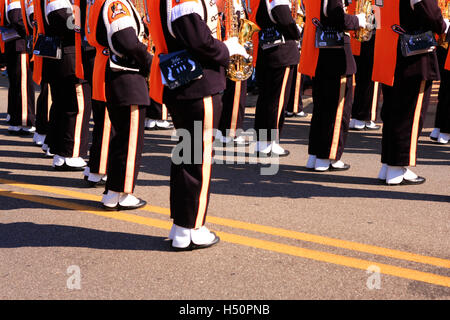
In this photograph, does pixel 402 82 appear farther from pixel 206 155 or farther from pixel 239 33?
pixel 206 155

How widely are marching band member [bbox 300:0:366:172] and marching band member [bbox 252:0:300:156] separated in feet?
1.19

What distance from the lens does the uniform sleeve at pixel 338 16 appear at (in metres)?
5.58

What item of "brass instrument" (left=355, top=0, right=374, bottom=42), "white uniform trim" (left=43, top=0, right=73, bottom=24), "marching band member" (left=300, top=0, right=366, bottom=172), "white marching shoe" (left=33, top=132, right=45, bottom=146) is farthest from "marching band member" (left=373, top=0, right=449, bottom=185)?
"white marching shoe" (left=33, top=132, right=45, bottom=146)

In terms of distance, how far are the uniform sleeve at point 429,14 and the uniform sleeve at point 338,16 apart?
2.33ft

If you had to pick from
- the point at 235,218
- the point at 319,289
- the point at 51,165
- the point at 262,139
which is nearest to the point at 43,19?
the point at 51,165

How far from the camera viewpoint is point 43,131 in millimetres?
7203

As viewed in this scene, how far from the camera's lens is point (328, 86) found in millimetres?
5910

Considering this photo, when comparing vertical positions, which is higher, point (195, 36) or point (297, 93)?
point (195, 36)

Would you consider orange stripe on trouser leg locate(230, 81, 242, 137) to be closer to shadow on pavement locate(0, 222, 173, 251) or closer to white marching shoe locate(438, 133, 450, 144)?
white marching shoe locate(438, 133, 450, 144)

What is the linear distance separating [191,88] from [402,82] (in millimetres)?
2203

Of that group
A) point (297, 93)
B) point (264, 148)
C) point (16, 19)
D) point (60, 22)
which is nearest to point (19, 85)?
point (16, 19)

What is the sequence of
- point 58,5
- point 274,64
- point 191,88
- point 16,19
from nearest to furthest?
point 191,88 < point 58,5 < point 274,64 < point 16,19

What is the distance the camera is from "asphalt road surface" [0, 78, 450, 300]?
349 cm
